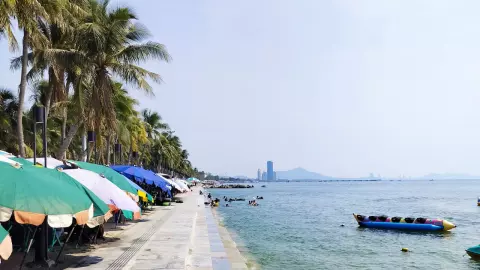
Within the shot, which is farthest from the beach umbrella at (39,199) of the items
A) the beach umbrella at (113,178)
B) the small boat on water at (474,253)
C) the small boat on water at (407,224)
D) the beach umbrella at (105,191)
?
the small boat on water at (407,224)

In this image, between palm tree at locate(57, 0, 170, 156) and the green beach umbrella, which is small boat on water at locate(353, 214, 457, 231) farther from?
the green beach umbrella

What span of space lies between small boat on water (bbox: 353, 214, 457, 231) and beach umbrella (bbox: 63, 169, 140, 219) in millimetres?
25107

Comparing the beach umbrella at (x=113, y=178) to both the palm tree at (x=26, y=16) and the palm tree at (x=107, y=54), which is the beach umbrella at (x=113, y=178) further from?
the palm tree at (x=107, y=54)

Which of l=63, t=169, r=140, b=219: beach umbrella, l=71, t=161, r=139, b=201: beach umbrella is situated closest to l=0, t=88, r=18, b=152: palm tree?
l=71, t=161, r=139, b=201: beach umbrella

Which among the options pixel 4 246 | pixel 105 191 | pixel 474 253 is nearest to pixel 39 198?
pixel 4 246

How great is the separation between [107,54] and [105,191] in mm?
12619

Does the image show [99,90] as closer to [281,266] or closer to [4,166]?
[281,266]

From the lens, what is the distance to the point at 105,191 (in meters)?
11.7

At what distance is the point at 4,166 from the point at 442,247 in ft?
80.9

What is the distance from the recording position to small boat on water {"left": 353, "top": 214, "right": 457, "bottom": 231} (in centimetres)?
3159

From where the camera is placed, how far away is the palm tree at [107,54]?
21.2 m

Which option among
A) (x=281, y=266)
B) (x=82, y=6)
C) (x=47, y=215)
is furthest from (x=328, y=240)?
(x=47, y=215)

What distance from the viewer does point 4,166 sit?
842cm

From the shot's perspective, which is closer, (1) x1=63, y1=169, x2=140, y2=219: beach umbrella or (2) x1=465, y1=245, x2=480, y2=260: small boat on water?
(1) x1=63, y1=169, x2=140, y2=219: beach umbrella
